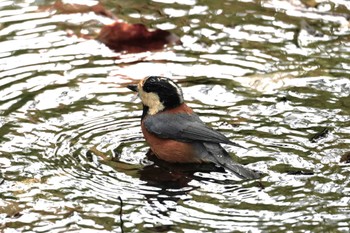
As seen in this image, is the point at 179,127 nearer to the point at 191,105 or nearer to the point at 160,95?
the point at 160,95

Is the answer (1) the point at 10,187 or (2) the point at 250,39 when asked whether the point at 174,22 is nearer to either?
(2) the point at 250,39

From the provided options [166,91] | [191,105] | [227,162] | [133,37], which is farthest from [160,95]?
[133,37]

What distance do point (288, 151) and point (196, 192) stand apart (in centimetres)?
111

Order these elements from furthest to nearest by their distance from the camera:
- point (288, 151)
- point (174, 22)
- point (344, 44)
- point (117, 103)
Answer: point (174, 22) → point (344, 44) → point (117, 103) → point (288, 151)

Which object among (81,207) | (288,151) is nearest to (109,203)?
(81,207)

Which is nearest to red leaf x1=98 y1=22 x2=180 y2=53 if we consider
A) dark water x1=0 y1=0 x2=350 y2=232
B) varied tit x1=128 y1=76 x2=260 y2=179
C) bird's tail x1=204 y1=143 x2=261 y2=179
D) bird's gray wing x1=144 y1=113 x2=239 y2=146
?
dark water x1=0 y1=0 x2=350 y2=232

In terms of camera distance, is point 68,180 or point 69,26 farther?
point 69,26

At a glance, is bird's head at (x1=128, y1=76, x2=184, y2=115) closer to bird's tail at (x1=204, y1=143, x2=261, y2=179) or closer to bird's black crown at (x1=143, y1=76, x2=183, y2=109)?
bird's black crown at (x1=143, y1=76, x2=183, y2=109)

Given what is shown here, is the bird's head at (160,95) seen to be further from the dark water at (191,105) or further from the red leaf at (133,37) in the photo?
the red leaf at (133,37)

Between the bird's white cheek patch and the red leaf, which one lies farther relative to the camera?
the red leaf

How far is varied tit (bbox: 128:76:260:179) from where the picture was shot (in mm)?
8258

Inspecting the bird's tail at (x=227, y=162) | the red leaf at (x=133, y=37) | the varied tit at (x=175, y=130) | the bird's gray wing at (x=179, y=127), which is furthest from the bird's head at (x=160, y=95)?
the red leaf at (x=133, y=37)

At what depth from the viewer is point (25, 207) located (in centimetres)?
744

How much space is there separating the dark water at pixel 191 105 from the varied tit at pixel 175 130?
19cm
